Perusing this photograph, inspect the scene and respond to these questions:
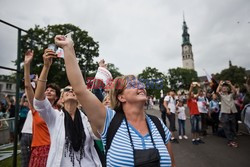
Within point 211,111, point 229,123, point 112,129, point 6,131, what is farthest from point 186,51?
point 112,129

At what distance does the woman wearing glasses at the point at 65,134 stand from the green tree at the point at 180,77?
83.4 m

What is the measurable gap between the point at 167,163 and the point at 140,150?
0.28m

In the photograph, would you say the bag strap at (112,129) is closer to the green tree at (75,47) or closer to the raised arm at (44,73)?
the raised arm at (44,73)

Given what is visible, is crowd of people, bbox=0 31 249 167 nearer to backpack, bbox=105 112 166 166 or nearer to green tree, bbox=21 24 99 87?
backpack, bbox=105 112 166 166

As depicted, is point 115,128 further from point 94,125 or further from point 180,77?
point 180,77

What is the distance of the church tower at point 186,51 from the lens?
109m

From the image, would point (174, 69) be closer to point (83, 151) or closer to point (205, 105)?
point (205, 105)

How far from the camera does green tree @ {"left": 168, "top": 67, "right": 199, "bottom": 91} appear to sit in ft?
273

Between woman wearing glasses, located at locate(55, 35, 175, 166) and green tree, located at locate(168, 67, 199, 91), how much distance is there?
274ft

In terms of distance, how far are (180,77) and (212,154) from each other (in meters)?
83.4

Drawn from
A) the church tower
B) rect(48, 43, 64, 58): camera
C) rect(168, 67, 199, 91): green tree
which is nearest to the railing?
rect(48, 43, 64, 58): camera

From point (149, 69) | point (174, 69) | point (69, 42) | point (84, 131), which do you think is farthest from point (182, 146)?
point (174, 69)

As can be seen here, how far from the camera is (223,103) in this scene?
6.21 meters

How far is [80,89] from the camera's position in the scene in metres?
1.50
